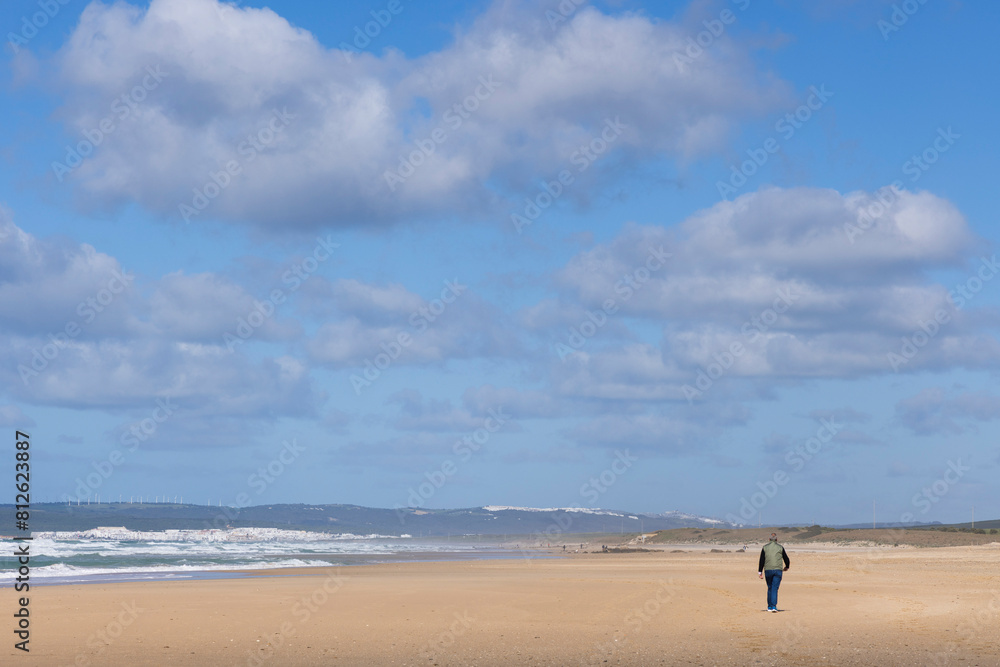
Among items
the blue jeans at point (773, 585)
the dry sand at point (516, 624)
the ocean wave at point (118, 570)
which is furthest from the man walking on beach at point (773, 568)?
the ocean wave at point (118, 570)

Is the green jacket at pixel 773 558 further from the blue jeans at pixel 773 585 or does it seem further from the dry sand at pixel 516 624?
the dry sand at pixel 516 624

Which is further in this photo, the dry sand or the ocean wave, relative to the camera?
the ocean wave

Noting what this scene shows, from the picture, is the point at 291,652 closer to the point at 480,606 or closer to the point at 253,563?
the point at 480,606

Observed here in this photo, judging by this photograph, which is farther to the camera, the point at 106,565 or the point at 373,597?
the point at 106,565

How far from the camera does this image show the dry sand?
53.4 feet

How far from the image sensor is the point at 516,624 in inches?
827

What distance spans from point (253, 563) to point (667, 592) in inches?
1305

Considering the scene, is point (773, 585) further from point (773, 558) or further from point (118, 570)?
point (118, 570)

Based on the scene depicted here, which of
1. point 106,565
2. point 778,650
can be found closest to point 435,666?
point 778,650

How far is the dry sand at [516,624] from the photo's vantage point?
53.4ft

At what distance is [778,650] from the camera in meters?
16.5

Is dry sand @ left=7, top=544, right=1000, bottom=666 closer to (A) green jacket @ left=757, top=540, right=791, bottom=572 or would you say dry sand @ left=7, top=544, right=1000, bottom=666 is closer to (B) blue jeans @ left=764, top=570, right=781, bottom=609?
(B) blue jeans @ left=764, top=570, right=781, bottom=609

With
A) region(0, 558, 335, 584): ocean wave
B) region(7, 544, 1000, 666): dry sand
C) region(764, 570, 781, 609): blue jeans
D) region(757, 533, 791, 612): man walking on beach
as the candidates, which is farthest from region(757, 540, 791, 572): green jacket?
region(0, 558, 335, 584): ocean wave

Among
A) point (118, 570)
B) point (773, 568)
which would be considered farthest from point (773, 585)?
point (118, 570)
